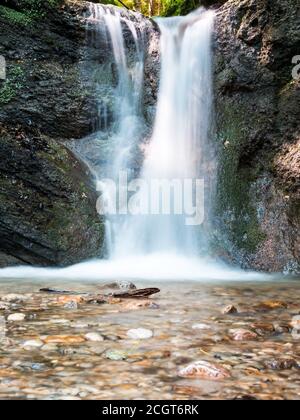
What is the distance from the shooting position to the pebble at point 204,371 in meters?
2.27

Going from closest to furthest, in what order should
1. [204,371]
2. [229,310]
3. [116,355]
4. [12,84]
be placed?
[204,371] < [116,355] < [229,310] < [12,84]

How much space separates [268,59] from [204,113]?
1.62 metres

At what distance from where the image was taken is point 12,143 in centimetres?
846

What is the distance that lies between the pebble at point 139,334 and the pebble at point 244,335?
57cm

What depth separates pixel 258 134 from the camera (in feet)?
29.0

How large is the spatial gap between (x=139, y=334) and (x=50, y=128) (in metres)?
7.25

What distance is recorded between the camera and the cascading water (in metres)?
8.23

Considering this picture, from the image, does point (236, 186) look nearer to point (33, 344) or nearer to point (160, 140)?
point (160, 140)

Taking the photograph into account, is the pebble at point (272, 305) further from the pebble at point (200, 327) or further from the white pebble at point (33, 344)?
the white pebble at point (33, 344)

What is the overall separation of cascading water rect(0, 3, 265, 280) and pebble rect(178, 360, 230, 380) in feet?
16.1

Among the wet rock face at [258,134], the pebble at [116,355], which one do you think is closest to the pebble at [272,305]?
the pebble at [116,355]

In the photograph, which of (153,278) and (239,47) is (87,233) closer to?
(153,278)

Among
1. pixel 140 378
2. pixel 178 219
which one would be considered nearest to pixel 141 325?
pixel 140 378

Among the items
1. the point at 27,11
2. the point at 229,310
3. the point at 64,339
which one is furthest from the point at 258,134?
the point at 64,339
